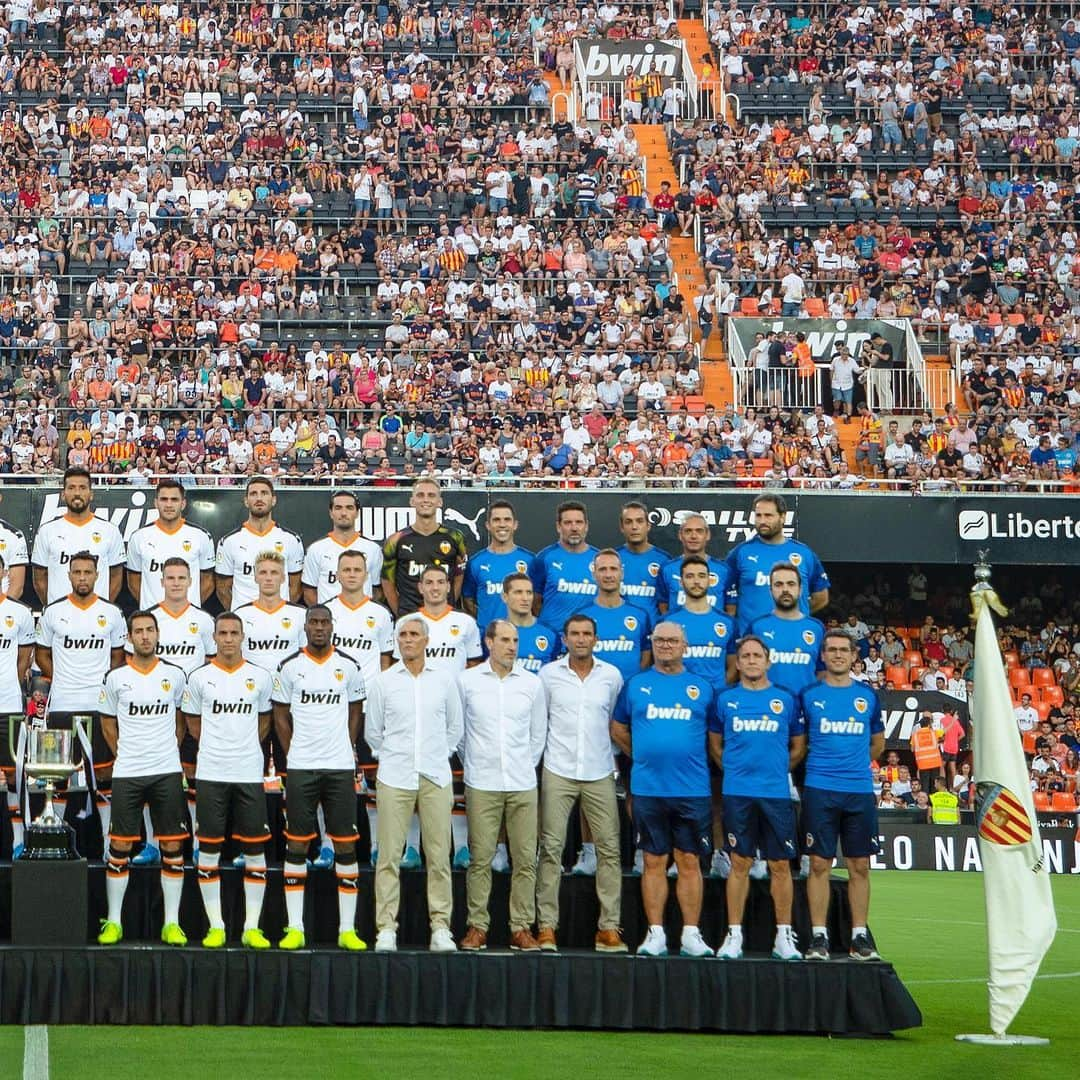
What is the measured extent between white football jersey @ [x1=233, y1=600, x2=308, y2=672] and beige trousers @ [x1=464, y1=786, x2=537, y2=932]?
5.42 ft

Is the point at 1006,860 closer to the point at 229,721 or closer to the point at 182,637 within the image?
the point at 229,721

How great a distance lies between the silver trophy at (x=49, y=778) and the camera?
1007 cm

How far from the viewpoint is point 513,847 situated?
10422 millimetres

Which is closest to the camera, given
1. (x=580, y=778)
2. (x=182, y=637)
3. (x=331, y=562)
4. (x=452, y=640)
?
(x=580, y=778)

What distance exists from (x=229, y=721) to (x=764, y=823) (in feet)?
9.83

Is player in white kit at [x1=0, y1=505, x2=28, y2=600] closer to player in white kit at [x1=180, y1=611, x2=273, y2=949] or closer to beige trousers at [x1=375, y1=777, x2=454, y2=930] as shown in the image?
player in white kit at [x1=180, y1=611, x2=273, y2=949]

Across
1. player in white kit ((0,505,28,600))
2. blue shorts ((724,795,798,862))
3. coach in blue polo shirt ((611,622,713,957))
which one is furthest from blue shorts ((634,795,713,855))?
player in white kit ((0,505,28,600))

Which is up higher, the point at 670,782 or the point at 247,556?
the point at 247,556

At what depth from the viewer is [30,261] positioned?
90.0 ft

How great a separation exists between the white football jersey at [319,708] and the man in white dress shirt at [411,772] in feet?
0.57

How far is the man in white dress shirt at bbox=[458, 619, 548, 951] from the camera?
34.0ft

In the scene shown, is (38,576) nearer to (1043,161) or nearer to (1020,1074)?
(1020,1074)

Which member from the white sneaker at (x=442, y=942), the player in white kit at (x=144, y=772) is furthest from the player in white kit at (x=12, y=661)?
the white sneaker at (x=442, y=942)

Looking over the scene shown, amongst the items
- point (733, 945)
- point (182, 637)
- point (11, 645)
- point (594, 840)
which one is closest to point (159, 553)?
point (182, 637)
